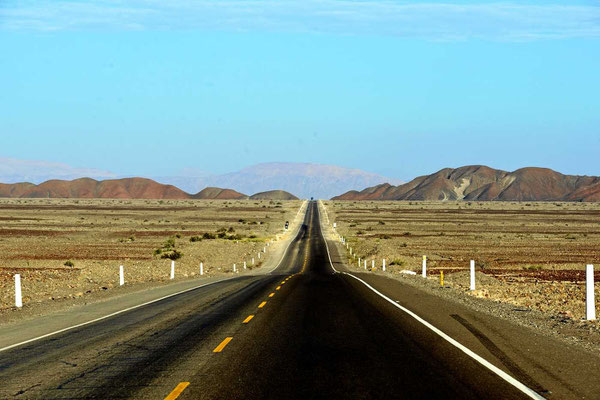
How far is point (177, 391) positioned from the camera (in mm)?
8883

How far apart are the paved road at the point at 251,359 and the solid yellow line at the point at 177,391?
0.01 metres

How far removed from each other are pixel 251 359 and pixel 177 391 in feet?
7.54

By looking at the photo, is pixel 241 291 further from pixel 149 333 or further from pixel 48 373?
pixel 48 373

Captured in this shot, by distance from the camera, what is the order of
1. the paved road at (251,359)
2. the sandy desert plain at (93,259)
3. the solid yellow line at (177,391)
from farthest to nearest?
the sandy desert plain at (93,259) < the paved road at (251,359) < the solid yellow line at (177,391)

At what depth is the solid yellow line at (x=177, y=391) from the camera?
855 cm

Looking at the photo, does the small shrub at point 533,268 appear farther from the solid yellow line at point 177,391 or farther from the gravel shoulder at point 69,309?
the solid yellow line at point 177,391

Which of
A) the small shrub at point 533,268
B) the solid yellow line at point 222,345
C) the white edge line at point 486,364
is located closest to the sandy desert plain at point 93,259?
the solid yellow line at point 222,345

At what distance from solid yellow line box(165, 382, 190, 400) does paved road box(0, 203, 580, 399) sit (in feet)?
0.04

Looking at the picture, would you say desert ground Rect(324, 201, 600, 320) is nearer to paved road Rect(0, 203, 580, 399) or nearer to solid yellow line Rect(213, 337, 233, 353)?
paved road Rect(0, 203, 580, 399)

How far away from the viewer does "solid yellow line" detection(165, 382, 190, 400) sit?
855 centimetres

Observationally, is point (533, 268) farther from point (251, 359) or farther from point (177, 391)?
point (177, 391)

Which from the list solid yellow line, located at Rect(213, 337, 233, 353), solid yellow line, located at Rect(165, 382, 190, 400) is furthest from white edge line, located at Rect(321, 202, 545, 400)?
solid yellow line, located at Rect(165, 382, 190, 400)

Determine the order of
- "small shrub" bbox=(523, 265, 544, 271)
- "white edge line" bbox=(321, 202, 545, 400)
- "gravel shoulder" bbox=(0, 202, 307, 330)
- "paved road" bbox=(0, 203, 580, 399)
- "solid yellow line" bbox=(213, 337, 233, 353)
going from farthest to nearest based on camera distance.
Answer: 1. "small shrub" bbox=(523, 265, 544, 271)
2. "gravel shoulder" bbox=(0, 202, 307, 330)
3. "solid yellow line" bbox=(213, 337, 233, 353)
4. "paved road" bbox=(0, 203, 580, 399)
5. "white edge line" bbox=(321, 202, 545, 400)

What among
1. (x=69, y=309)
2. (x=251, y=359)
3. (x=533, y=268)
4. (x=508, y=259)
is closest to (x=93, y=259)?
(x=533, y=268)
